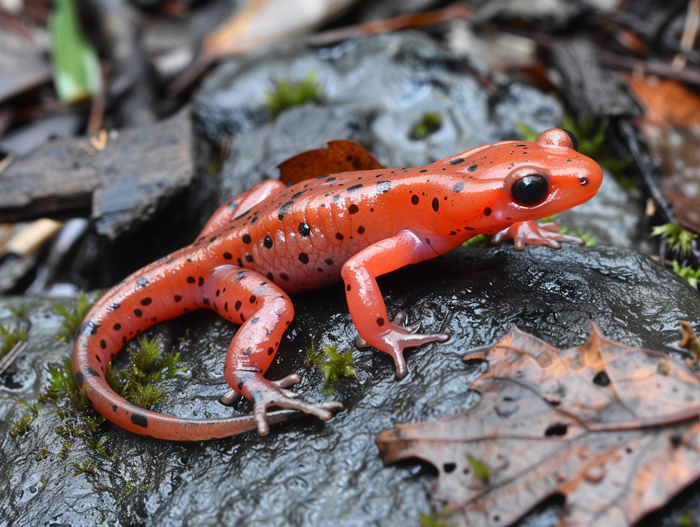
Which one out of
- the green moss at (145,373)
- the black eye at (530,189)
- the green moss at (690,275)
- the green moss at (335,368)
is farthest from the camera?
the green moss at (690,275)

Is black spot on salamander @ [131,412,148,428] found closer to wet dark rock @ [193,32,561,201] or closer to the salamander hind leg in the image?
the salamander hind leg

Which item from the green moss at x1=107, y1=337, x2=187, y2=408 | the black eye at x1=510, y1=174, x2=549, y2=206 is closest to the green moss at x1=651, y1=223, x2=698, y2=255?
the black eye at x1=510, y1=174, x2=549, y2=206

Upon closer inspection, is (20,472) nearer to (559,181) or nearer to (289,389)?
(289,389)

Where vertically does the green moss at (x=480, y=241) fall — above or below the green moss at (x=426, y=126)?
below

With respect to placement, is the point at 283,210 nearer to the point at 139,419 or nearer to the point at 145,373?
the point at 145,373

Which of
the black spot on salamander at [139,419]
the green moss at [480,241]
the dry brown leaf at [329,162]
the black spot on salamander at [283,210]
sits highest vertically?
the black spot on salamander at [283,210]

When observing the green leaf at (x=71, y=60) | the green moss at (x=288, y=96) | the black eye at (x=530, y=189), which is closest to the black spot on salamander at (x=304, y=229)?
the black eye at (x=530, y=189)

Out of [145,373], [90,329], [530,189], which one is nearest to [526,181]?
[530,189]

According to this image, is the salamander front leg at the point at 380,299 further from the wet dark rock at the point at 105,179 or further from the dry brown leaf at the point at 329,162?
the wet dark rock at the point at 105,179
